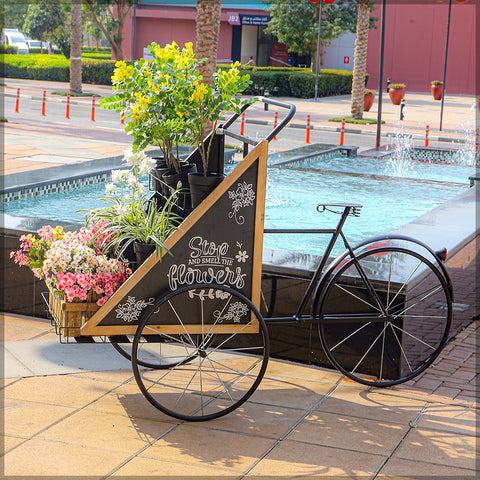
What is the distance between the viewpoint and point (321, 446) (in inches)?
149

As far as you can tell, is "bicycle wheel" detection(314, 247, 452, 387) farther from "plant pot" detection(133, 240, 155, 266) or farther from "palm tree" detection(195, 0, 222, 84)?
"palm tree" detection(195, 0, 222, 84)

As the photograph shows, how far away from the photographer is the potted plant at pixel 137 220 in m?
4.07

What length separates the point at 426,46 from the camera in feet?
136

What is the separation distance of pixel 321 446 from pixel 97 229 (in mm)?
1802

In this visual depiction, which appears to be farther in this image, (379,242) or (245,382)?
(379,242)

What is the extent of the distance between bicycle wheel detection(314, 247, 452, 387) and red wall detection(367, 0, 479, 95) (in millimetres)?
38734

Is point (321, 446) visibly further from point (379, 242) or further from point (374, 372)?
point (379, 242)

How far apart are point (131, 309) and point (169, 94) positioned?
1198mm

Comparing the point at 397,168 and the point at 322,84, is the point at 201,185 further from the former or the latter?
the point at 322,84

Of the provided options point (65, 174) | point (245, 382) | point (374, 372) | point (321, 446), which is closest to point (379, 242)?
point (374, 372)

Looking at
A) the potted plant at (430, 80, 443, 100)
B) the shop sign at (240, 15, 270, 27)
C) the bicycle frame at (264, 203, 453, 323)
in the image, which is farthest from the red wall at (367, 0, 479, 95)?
the bicycle frame at (264, 203, 453, 323)

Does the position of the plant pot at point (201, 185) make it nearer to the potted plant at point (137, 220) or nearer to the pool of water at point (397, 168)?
the potted plant at point (137, 220)

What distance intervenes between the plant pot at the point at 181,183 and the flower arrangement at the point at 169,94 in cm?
28

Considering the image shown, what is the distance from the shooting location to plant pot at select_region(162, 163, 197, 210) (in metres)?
4.30
